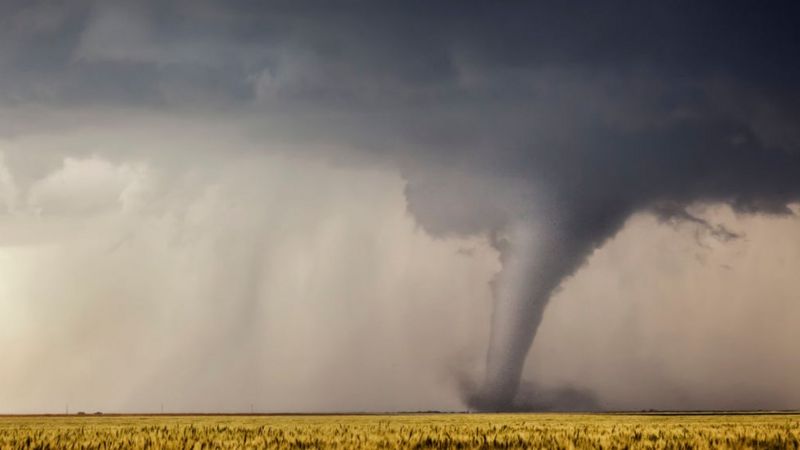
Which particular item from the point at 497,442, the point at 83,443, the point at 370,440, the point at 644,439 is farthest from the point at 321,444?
the point at 644,439

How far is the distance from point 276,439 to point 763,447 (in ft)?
56.7

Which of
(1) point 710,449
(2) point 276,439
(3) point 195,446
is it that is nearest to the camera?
(1) point 710,449

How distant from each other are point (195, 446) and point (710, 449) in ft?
54.4

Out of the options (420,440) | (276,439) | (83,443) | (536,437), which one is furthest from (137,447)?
(536,437)

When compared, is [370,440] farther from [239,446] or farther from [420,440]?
[239,446]

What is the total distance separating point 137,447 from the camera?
26750mm

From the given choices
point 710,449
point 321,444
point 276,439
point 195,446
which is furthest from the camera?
point 276,439

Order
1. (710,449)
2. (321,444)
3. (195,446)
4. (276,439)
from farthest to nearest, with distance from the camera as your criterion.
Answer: (276,439)
(321,444)
(195,446)
(710,449)

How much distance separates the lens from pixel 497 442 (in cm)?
2852

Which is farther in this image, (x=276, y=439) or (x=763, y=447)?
(x=276, y=439)

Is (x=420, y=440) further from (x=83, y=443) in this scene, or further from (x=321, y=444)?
(x=83, y=443)

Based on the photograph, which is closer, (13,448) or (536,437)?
(13,448)

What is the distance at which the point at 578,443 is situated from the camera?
27688mm

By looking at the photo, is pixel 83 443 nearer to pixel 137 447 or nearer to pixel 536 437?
pixel 137 447
